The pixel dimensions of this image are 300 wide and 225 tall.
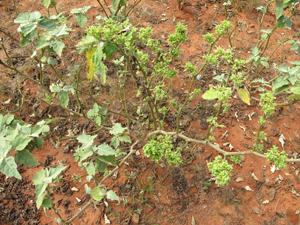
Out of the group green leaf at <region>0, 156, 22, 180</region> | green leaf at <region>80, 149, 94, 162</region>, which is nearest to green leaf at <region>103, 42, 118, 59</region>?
green leaf at <region>80, 149, 94, 162</region>

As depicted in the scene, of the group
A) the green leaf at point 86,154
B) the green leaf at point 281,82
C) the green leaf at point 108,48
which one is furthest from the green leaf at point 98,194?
the green leaf at point 281,82

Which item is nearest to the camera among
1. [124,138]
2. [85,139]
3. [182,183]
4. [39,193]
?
[39,193]

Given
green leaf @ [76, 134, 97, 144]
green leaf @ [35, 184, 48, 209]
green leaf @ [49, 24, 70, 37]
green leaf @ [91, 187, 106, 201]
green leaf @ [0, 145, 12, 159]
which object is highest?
green leaf @ [49, 24, 70, 37]

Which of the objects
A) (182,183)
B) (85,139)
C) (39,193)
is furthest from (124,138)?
(182,183)

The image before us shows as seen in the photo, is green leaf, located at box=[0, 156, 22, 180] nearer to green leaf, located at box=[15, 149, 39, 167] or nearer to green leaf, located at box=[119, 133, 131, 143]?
green leaf, located at box=[15, 149, 39, 167]

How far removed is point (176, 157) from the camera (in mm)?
2178

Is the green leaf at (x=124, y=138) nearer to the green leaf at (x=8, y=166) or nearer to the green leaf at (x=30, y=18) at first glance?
the green leaf at (x=8, y=166)

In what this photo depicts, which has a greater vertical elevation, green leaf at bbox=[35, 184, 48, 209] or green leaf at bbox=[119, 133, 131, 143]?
green leaf at bbox=[35, 184, 48, 209]

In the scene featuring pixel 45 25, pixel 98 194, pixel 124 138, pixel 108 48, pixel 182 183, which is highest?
pixel 45 25

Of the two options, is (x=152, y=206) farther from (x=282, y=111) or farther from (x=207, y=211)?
(x=282, y=111)

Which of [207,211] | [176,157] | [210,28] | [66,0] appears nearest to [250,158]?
[207,211]

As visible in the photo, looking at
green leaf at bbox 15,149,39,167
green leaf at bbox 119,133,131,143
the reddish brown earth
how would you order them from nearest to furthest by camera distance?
green leaf at bbox 15,149,39,167 → green leaf at bbox 119,133,131,143 → the reddish brown earth

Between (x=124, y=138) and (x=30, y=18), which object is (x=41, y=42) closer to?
(x=30, y=18)

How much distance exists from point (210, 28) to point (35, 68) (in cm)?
345
